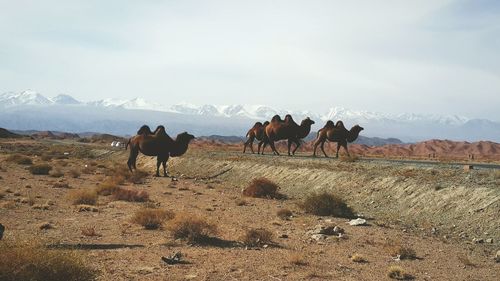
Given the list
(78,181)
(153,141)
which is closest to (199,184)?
(153,141)

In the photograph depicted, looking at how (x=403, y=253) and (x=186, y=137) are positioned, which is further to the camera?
(x=186, y=137)

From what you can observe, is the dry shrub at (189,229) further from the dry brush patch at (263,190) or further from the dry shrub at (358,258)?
the dry brush patch at (263,190)

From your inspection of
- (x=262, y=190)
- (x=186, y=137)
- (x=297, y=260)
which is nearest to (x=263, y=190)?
(x=262, y=190)

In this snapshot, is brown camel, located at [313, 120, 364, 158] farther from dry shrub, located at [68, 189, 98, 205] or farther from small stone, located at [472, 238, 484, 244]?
small stone, located at [472, 238, 484, 244]

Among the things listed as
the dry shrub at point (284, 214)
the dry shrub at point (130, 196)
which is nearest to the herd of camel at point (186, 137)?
the dry shrub at point (130, 196)

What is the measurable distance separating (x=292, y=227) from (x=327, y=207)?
3103 millimetres

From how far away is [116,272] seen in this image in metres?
10.4

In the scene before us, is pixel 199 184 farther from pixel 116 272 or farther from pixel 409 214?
pixel 116 272

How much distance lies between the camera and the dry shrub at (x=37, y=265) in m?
7.89

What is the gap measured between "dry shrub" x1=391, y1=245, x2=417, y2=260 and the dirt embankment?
10.3ft

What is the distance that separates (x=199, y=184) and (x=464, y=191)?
16.4 meters

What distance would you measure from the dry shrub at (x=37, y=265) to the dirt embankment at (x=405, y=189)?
11483 mm

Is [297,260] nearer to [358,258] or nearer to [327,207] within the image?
[358,258]

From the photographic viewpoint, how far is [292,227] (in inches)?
661
